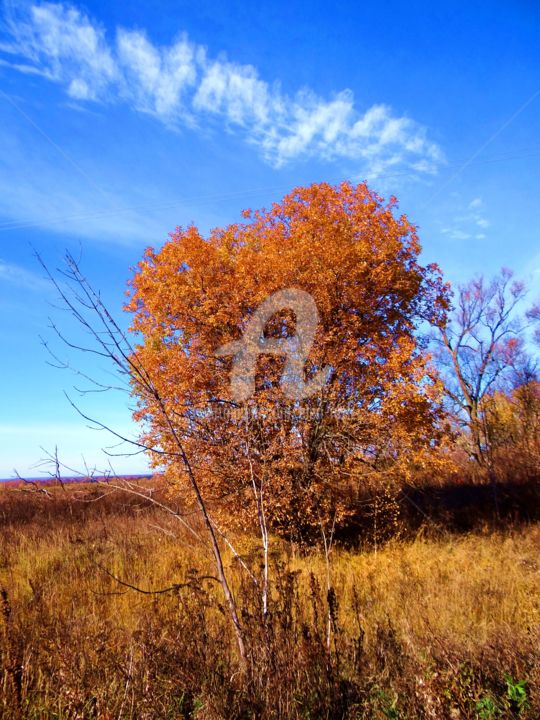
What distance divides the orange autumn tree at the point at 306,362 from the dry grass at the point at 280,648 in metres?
2.55

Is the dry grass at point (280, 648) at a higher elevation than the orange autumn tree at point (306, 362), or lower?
lower

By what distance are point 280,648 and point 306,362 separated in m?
8.36

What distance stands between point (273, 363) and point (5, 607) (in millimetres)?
8511

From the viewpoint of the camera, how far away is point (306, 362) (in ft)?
36.5

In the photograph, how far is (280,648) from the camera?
304cm

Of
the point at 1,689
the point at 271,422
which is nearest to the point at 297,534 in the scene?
the point at 271,422

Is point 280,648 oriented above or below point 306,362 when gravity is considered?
below

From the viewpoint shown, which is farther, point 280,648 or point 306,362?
point 306,362

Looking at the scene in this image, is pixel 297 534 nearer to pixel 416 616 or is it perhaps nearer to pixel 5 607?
pixel 416 616

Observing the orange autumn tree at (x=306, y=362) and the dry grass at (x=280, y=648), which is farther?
the orange autumn tree at (x=306, y=362)

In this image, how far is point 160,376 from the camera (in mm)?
10906

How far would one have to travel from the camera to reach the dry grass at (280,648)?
2.91m

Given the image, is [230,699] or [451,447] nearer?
[230,699]

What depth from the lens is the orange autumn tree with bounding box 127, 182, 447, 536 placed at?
9.88m
